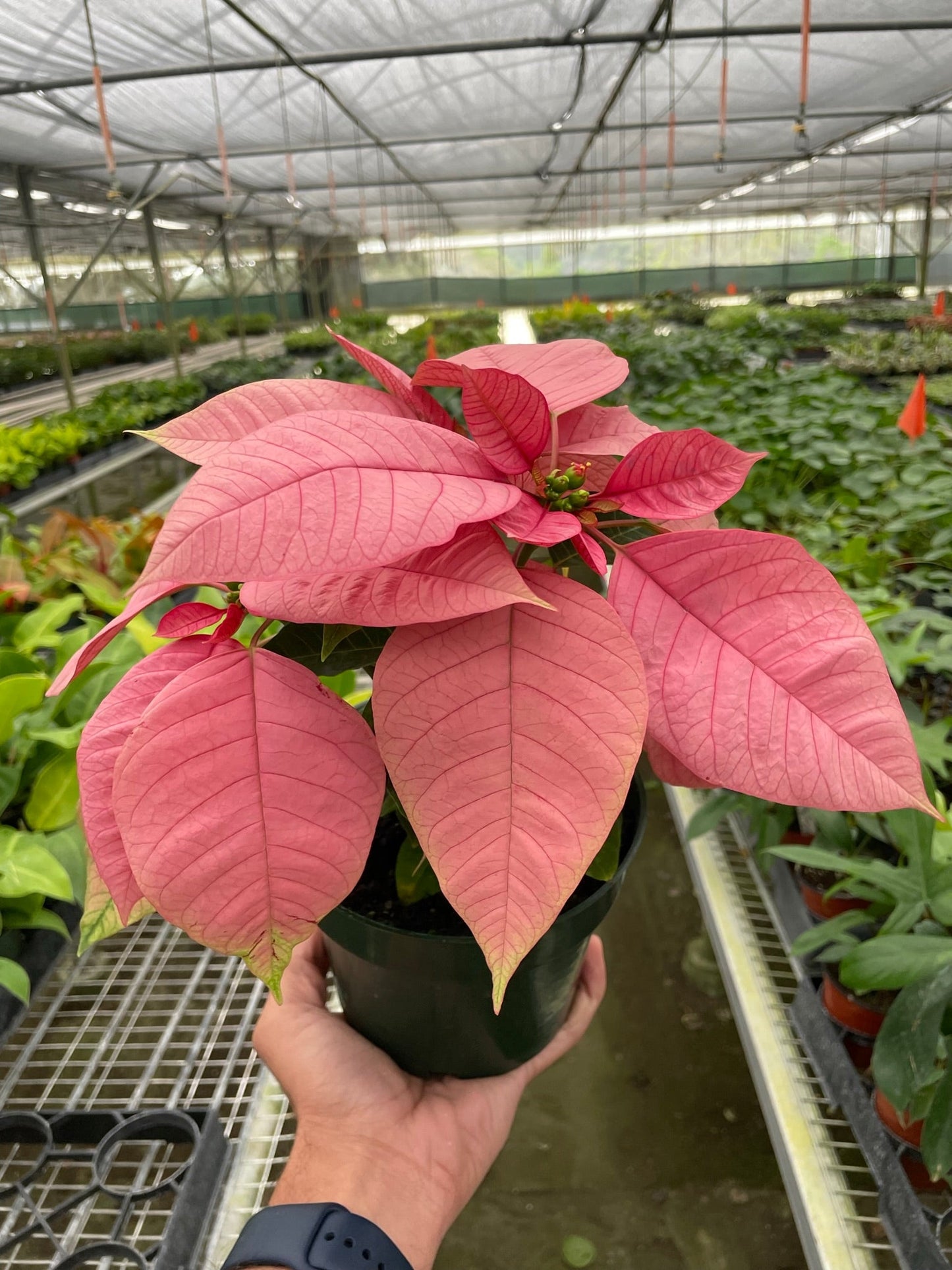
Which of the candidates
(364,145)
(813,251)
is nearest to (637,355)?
(364,145)

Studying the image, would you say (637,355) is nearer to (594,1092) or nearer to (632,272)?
(594,1092)

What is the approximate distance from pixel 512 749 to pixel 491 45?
5.73 metres

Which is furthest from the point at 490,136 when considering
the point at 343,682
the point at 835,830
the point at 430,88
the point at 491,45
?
the point at 835,830

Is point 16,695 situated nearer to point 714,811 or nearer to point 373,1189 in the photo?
point 373,1189

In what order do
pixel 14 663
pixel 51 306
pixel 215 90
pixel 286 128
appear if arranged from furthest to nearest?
pixel 286 128 → pixel 215 90 → pixel 51 306 → pixel 14 663

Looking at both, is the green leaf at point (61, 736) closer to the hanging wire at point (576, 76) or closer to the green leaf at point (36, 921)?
the green leaf at point (36, 921)

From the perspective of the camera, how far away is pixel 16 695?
3.19 feet

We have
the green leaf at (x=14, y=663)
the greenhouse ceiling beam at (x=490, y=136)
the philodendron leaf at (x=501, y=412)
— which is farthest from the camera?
the greenhouse ceiling beam at (x=490, y=136)

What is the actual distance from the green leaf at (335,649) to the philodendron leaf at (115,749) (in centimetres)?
5

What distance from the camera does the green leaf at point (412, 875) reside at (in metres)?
0.53

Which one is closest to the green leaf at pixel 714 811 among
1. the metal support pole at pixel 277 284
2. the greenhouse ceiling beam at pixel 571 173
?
the metal support pole at pixel 277 284

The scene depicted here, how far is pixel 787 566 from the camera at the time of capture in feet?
1.26

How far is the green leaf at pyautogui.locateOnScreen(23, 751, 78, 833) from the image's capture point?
996mm

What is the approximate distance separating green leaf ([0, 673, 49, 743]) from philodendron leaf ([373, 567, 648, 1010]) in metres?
0.77
